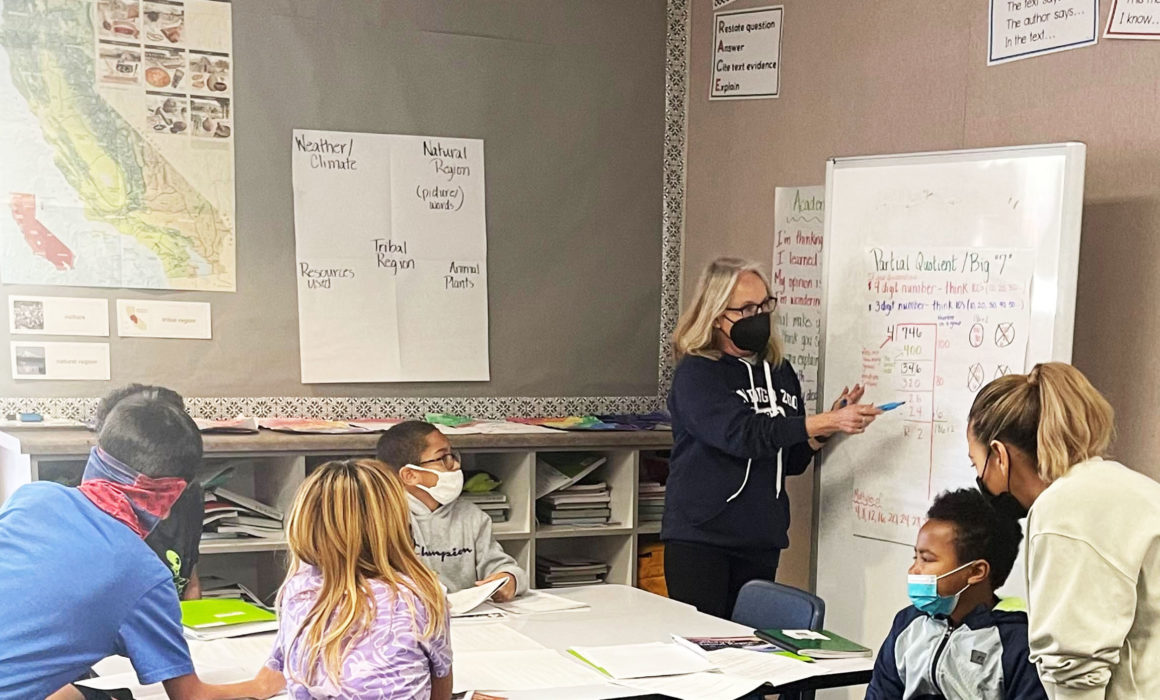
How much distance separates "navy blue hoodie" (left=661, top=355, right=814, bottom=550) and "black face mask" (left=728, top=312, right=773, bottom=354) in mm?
63

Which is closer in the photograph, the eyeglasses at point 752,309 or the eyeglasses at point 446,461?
the eyeglasses at point 446,461

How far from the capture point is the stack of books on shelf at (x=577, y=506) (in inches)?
171

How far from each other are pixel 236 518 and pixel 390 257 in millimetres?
1094

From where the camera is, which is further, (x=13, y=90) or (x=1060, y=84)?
(x=13, y=90)

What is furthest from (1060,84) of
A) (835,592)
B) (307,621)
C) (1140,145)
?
(307,621)

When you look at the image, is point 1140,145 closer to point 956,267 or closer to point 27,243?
point 956,267

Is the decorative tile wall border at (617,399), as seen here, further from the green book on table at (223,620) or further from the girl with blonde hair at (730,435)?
the green book on table at (223,620)

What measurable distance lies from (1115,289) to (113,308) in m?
2.97

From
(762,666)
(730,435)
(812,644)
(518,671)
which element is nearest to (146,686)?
(518,671)

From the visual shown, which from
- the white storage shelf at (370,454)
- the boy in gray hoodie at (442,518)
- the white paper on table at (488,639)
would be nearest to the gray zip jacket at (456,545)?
the boy in gray hoodie at (442,518)

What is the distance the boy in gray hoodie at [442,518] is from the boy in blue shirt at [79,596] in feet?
3.64

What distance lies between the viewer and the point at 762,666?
2.57 metres

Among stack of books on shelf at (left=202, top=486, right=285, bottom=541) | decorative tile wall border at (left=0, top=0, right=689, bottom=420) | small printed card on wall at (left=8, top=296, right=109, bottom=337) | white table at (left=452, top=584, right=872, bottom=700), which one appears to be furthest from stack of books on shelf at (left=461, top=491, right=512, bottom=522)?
small printed card on wall at (left=8, top=296, right=109, bottom=337)

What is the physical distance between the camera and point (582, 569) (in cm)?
447
